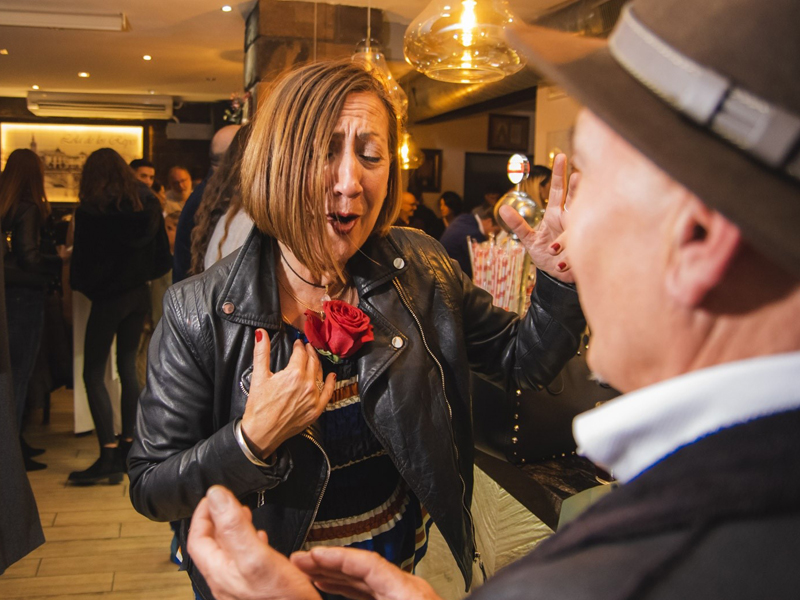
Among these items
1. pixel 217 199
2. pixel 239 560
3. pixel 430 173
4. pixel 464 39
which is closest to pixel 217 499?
pixel 239 560

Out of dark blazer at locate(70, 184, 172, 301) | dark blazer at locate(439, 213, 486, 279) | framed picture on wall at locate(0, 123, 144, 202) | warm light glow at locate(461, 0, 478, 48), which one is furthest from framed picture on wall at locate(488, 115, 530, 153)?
warm light glow at locate(461, 0, 478, 48)

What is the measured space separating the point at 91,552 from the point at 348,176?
2616mm

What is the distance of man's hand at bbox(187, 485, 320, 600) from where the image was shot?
71cm

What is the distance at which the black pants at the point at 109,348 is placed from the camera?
3719mm

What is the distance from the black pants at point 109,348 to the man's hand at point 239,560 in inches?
127

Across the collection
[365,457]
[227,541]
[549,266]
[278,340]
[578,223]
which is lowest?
[365,457]

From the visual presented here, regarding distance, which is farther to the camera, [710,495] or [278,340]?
[278,340]

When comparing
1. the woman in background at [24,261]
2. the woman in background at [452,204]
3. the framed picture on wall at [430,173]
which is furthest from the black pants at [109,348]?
the framed picture on wall at [430,173]

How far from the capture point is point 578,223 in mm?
578

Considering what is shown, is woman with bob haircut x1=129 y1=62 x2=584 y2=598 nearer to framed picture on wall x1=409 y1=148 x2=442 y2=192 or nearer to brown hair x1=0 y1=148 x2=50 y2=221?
brown hair x1=0 y1=148 x2=50 y2=221

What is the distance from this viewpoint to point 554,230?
1347mm

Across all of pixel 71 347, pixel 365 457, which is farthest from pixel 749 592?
pixel 71 347

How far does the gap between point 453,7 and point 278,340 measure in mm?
1413

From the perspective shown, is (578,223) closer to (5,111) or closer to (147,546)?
(147,546)
